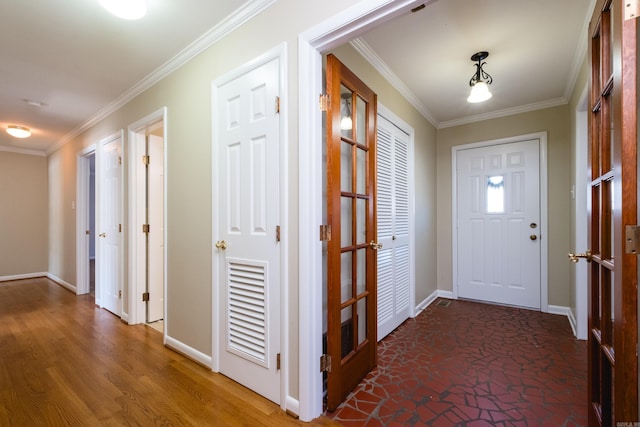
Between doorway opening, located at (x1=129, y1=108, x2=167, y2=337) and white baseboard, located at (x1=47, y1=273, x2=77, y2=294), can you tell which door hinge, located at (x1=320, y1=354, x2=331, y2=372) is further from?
white baseboard, located at (x1=47, y1=273, x2=77, y2=294)

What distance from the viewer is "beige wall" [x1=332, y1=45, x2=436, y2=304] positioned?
277cm

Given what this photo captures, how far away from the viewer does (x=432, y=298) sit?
3889mm

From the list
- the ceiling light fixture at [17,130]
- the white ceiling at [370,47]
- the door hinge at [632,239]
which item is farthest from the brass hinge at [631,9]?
the ceiling light fixture at [17,130]

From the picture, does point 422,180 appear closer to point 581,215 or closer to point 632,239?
point 581,215

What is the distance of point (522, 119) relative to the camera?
3.51 m

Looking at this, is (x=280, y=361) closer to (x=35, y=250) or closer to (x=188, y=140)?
(x=188, y=140)

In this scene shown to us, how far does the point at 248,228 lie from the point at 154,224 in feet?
5.86

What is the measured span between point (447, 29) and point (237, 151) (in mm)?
1744

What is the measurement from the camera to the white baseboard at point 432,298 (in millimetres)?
3418

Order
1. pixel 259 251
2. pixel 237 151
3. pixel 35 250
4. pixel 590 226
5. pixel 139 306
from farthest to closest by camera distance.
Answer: pixel 35 250 < pixel 139 306 < pixel 237 151 < pixel 259 251 < pixel 590 226

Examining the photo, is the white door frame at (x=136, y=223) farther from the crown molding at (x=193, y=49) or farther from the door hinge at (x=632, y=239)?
the door hinge at (x=632, y=239)

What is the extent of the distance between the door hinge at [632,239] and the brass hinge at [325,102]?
1333 mm

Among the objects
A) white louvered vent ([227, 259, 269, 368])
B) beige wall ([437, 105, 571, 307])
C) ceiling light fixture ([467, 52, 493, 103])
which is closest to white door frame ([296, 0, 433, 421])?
white louvered vent ([227, 259, 269, 368])

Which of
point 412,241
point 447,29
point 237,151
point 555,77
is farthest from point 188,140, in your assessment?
point 555,77
